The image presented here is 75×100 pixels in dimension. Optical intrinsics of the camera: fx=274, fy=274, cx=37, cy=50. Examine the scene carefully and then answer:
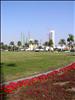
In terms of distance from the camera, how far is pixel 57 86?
11125 mm

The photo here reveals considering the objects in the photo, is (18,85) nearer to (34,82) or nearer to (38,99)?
(34,82)

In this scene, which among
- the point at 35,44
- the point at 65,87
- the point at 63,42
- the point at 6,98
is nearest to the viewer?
the point at 6,98

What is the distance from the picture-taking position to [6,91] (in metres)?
10.8

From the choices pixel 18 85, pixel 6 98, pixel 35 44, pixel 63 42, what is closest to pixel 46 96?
pixel 6 98

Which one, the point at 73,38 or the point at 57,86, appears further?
the point at 73,38

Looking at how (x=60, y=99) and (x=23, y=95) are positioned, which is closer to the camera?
(x=60, y=99)

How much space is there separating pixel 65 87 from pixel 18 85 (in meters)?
2.29

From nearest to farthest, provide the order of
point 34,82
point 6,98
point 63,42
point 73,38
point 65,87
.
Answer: point 6,98 < point 65,87 < point 34,82 < point 73,38 < point 63,42

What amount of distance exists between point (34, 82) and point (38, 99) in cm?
401

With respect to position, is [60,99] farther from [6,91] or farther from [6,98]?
[6,91]

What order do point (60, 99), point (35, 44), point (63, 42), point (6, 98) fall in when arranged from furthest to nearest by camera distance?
point (35, 44) < point (63, 42) < point (6, 98) < point (60, 99)

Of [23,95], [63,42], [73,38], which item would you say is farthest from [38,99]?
[63,42]

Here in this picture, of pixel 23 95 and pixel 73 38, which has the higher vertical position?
pixel 73 38

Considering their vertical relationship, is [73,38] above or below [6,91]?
above
